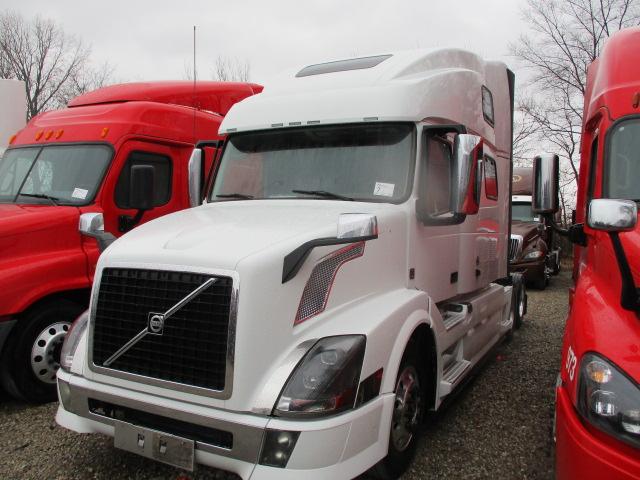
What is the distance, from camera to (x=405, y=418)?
11.1ft

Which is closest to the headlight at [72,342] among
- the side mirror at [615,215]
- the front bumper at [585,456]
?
the front bumper at [585,456]

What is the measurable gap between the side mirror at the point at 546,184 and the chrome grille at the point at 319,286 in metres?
1.82

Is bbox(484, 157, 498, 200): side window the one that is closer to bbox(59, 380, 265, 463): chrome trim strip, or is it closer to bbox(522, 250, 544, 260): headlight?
bbox(59, 380, 265, 463): chrome trim strip

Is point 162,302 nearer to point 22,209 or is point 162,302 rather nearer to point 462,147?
point 462,147

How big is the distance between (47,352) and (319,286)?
309 cm

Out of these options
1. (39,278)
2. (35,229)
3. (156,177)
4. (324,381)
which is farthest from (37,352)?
(324,381)

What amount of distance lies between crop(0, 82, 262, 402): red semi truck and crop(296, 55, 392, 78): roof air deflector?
1061mm

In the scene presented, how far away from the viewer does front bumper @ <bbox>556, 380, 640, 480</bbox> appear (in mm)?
2146

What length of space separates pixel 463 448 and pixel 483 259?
2.06 meters

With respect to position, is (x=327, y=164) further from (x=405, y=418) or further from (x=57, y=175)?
(x=57, y=175)

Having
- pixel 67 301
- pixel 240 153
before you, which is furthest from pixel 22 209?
pixel 240 153

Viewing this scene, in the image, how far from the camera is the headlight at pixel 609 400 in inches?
85.4

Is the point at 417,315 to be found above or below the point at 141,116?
below

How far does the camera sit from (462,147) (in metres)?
3.46
